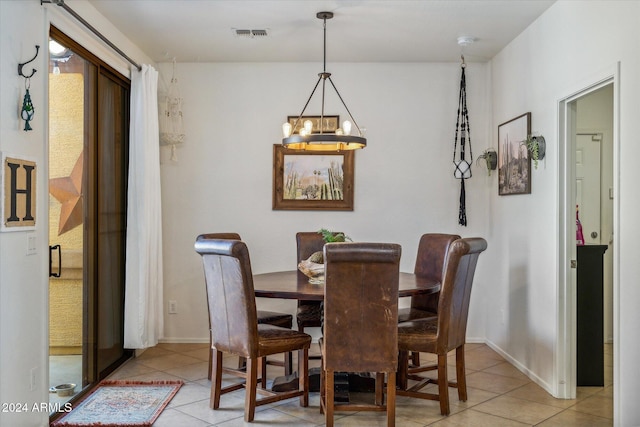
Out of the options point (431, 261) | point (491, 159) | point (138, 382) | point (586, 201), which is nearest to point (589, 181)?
point (586, 201)

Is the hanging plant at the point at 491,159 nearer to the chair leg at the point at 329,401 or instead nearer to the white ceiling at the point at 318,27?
the white ceiling at the point at 318,27

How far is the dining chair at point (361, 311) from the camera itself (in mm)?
2941

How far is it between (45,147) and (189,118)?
2291 mm

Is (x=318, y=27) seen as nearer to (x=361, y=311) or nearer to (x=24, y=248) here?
(x=361, y=311)

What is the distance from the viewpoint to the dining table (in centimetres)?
334

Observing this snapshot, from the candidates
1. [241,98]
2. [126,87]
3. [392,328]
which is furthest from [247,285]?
[241,98]

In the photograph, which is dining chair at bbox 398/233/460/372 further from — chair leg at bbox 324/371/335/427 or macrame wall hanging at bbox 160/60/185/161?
macrame wall hanging at bbox 160/60/185/161

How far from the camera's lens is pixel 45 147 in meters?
3.15

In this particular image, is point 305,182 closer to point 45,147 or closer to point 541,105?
point 541,105

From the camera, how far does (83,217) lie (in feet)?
12.3

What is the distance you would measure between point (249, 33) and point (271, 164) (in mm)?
1307

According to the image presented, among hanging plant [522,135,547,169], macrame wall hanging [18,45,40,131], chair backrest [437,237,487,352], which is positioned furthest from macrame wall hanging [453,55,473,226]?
macrame wall hanging [18,45,40,131]

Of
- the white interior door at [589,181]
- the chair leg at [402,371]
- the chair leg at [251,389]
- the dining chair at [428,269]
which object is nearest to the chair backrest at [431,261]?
the dining chair at [428,269]

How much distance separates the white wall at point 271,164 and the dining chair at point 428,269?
84 cm
